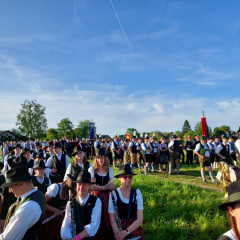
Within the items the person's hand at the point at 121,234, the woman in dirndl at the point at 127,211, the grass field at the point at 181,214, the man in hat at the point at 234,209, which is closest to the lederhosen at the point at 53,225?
the woman in dirndl at the point at 127,211

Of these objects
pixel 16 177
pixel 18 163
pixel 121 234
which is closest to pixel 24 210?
pixel 16 177

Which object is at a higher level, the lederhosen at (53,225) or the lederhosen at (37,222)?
the lederhosen at (37,222)

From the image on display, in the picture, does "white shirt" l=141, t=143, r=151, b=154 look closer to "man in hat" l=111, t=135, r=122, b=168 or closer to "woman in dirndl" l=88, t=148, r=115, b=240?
"man in hat" l=111, t=135, r=122, b=168

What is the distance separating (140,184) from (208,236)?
3.83 metres

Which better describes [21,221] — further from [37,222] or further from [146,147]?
[146,147]

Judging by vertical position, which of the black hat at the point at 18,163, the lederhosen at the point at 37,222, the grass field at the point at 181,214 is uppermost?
the black hat at the point at 18,163

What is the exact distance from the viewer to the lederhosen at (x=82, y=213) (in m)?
2.92

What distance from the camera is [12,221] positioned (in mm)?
2092

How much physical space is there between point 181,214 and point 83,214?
11.4 feet

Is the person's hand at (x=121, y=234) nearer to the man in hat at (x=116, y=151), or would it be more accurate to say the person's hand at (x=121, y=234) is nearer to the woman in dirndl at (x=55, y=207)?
the woman in dirndl at (x=55, y=207)

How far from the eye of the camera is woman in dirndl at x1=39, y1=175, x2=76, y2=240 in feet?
11.4

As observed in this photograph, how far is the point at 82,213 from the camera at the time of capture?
9.73ft

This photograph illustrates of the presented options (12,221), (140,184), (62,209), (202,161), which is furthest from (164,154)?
(12,221)

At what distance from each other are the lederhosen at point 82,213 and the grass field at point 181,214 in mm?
2197
